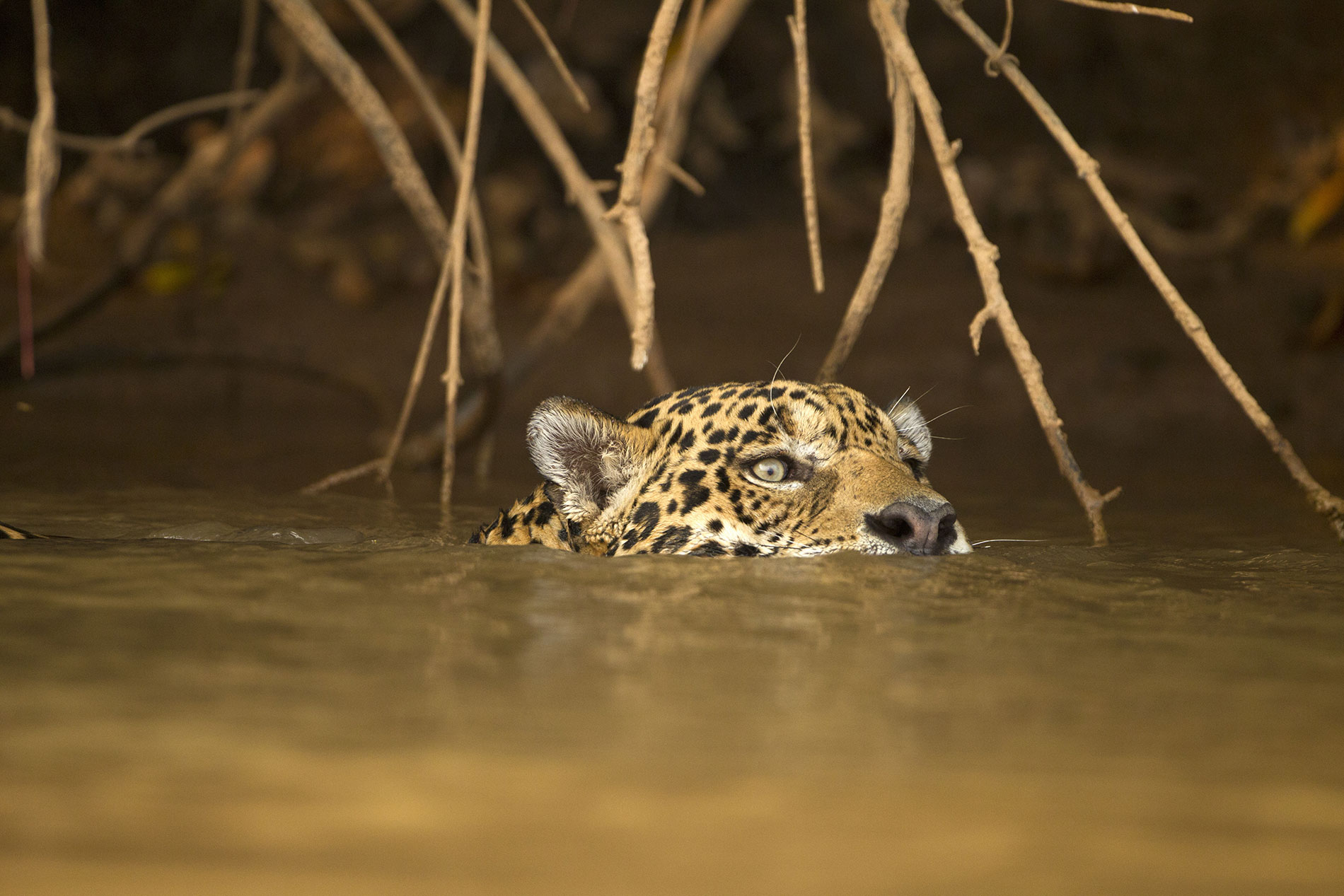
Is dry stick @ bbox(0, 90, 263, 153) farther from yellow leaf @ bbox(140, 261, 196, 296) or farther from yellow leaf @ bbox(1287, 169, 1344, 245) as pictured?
yellow leaf @ bbox(1287, 169, 1344, 245)

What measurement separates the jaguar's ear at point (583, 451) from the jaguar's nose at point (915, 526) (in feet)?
2.36

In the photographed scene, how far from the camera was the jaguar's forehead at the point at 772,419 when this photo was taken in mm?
3922

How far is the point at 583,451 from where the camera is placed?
3.90 metres

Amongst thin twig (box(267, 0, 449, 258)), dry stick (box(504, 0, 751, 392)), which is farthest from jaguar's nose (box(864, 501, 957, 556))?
thin twig (box(267, 0, 449, 258))

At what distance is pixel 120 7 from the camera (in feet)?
46.8

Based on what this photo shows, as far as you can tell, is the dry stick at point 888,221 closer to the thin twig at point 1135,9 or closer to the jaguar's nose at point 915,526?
the thin twig at point 1135,9

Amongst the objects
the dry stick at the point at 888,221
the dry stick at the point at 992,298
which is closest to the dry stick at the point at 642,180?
the dry stick at the point at 992,298

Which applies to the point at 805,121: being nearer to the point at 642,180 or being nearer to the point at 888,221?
the point at 888,221

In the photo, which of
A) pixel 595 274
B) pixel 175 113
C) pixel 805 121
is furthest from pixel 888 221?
pixel 175 113

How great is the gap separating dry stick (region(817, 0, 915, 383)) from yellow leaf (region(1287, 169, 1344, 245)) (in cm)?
846

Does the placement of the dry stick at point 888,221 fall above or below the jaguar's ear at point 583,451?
above

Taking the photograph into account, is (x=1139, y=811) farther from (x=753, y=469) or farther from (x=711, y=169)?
(x=711, y=169)

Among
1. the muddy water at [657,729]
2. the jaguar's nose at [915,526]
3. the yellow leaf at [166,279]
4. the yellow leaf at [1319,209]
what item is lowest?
the muddy water at [657,729]

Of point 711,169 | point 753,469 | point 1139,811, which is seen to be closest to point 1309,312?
point 711,169
